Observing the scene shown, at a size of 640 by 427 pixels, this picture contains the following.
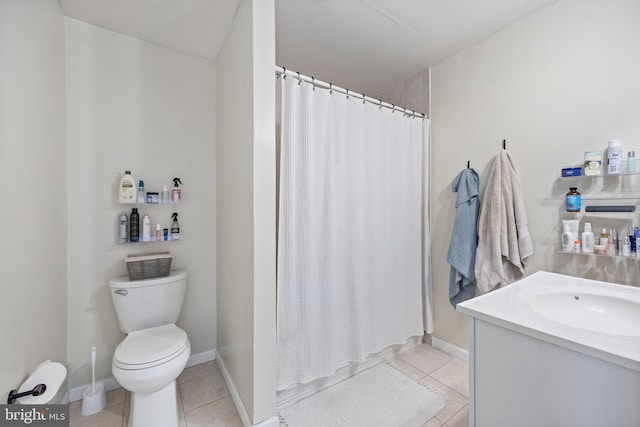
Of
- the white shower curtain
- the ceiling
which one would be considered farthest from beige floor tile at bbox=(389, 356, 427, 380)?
the ceiling

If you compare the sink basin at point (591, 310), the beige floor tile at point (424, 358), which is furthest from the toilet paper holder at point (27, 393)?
the beige floor tile at point (424, 358)

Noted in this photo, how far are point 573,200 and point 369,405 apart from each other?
168 cm

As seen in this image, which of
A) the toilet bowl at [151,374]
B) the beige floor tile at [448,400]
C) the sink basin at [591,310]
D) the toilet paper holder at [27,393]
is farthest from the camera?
the beige floor tile at [448,400]

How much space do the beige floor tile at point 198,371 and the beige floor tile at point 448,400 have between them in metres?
1.53

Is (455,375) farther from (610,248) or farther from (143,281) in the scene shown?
(143,281)

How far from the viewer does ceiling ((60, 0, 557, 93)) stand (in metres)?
1.60

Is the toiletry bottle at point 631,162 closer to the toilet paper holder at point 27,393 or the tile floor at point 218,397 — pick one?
the tile floor at point 218,397

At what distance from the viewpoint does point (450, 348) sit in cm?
217

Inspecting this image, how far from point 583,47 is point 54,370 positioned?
3.02 meters

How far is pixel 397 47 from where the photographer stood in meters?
2.04

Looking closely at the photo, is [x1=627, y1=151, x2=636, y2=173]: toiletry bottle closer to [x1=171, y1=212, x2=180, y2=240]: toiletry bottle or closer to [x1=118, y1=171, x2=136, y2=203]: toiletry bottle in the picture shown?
[x1=171, y1=212, x2=180, y2=240]: toiletry bottle

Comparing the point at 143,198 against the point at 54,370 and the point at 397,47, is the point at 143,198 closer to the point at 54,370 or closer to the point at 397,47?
the point at 54,370

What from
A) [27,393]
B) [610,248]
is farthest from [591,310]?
[27,393]

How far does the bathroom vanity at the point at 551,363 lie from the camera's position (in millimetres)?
667
